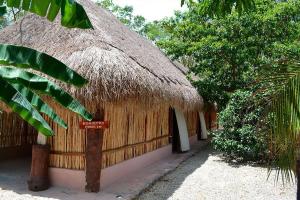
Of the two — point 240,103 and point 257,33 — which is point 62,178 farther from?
point 257,33

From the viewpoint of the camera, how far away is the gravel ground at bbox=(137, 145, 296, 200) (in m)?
7.26

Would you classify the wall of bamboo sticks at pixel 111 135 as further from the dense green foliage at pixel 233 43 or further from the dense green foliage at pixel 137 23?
the dense green foliage at pixel 137 23

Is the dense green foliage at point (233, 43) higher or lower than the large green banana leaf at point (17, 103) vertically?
higher

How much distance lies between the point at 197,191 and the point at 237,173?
221 centimetres

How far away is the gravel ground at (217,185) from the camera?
7.26m

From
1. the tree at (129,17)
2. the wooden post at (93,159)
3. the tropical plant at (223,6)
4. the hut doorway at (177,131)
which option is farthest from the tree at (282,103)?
the tree at (129,17)

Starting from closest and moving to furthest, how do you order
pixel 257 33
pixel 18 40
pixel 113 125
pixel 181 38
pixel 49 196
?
pixel 49 196 < pixel 113 125 < pixel 18 40 < pixel 257 33 < pixel 181 38

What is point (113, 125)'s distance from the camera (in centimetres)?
794

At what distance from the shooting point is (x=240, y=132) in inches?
417

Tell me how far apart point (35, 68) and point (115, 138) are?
5.78 meters

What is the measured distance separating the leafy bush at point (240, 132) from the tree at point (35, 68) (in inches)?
339

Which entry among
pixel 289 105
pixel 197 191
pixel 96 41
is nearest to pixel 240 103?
pixel 197 191

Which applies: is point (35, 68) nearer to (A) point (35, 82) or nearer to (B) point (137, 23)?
(A) point (35, 82)

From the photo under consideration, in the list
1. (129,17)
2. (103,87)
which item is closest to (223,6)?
(103,87)
